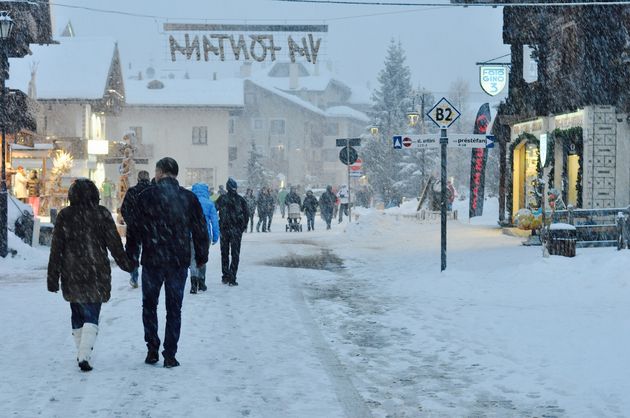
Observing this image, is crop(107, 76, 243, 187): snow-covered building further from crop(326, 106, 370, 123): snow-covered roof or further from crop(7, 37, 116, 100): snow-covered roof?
crop(326, 106, 370, 123): snow-covered roof

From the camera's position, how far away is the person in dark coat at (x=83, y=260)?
736 centimetres

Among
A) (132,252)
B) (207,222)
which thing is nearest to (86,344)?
(132,252)

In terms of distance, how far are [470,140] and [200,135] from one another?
155 feet

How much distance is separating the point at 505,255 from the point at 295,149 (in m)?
72.9

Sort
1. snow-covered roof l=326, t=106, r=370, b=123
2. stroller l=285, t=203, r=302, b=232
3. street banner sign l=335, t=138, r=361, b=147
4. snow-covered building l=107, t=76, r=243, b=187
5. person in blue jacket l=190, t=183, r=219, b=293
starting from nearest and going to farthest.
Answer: person in blue jacket l=190, t=183, r=219, b=293 < street banner sign l=335, t=138, r=361, b=147 < stroller l=285, t=203, r=302, b=232 < snow-covered building l=107, t=76, r=243, b=187 < snow-covered roof l=326, t=106, r=370, b=123

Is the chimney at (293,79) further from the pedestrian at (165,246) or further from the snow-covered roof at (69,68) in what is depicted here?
the pedestrian at (165,246)

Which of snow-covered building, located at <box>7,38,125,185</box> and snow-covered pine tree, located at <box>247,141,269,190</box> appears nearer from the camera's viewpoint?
snow-covered building, located at <box>7,38,125,185</box>

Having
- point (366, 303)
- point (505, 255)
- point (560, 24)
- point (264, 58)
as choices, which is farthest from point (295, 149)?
point (366, 303)

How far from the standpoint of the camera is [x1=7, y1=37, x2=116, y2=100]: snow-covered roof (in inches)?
1828

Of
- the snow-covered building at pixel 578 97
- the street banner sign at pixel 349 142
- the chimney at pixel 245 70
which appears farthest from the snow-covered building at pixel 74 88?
the chimney at pixel 245 70

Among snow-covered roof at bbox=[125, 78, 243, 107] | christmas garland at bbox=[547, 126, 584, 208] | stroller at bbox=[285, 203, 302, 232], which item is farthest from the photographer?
snow-covered roof at bbox=[125, 78, 243, 107]

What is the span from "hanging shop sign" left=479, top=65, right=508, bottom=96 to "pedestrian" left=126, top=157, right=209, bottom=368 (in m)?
24.1

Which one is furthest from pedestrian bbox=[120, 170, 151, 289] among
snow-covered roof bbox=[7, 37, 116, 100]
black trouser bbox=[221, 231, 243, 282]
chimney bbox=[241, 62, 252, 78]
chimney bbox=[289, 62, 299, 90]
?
chimney bbox=[241, 62, 252, 78]

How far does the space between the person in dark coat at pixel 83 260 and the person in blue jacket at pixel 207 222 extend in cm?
475
